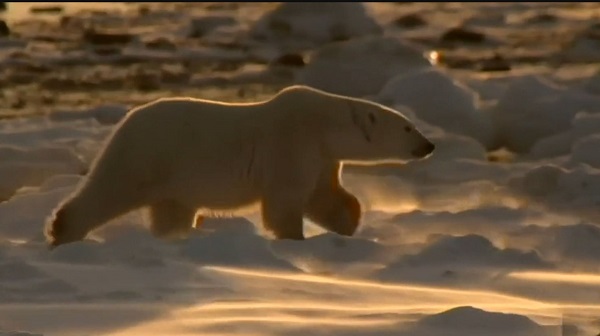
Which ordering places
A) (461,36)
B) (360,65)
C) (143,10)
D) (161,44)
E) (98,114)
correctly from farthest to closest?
1. (143,10)
2. (461,36)
3. (161,44)
4. (360,65)
5. (98,114)

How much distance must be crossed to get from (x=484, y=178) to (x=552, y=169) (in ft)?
1.66

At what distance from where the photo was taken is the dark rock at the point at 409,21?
26.0m

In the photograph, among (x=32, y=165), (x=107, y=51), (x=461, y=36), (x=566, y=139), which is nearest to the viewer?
(x=32, y=165)

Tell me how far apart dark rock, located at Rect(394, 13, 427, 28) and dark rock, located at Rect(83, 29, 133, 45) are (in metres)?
5.22

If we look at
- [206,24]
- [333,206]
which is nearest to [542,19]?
[206,24]

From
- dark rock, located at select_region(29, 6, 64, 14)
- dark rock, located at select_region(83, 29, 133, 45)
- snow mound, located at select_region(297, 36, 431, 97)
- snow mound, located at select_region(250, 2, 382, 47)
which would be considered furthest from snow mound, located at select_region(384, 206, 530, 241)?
dark rock, located at select_region(29, 6, 64, 14)

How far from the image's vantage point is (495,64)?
18.5 metres

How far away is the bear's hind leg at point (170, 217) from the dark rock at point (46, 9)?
2339 centimetres

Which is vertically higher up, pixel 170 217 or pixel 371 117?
pixel 371 117

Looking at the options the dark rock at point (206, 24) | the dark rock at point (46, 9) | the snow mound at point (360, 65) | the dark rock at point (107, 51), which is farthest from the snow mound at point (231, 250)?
the dark rock at point (46, 9)

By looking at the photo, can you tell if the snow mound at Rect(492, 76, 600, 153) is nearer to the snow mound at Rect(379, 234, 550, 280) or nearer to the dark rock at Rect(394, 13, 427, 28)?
the snow mound at Rect(379, 234, 550, 280)

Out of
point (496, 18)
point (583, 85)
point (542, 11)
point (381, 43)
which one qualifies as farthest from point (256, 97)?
point (542, 11)

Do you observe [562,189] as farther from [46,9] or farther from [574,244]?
[46,9]

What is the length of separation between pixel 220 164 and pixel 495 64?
40.5 ft
